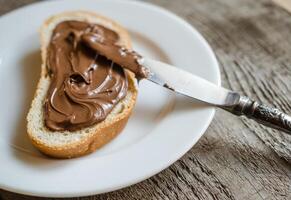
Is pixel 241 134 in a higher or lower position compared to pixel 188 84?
lower

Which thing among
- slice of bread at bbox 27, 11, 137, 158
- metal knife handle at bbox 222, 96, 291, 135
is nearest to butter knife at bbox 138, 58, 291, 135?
metal knife handle at bbox 222, 96, 291, 135

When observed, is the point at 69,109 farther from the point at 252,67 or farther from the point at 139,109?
the point at 252,67

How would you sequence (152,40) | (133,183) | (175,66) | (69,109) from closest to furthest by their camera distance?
1. (133,183)
2. (69,109)
3. (175,66)
4. (152,40)

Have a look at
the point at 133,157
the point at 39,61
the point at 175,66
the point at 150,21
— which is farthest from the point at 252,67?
the point at 39,61

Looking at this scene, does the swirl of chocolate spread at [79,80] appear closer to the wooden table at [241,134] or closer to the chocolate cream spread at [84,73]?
the chocolate cream spread at [84,73]

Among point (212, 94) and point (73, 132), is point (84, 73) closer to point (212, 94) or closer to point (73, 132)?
point (73, 132)

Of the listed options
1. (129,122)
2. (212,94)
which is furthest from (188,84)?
(129,122)

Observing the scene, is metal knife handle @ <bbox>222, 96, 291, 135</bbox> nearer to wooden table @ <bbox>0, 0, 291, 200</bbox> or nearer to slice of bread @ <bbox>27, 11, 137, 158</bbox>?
wooden table @ <bbox>0, 0, 291, 200</bbox>
